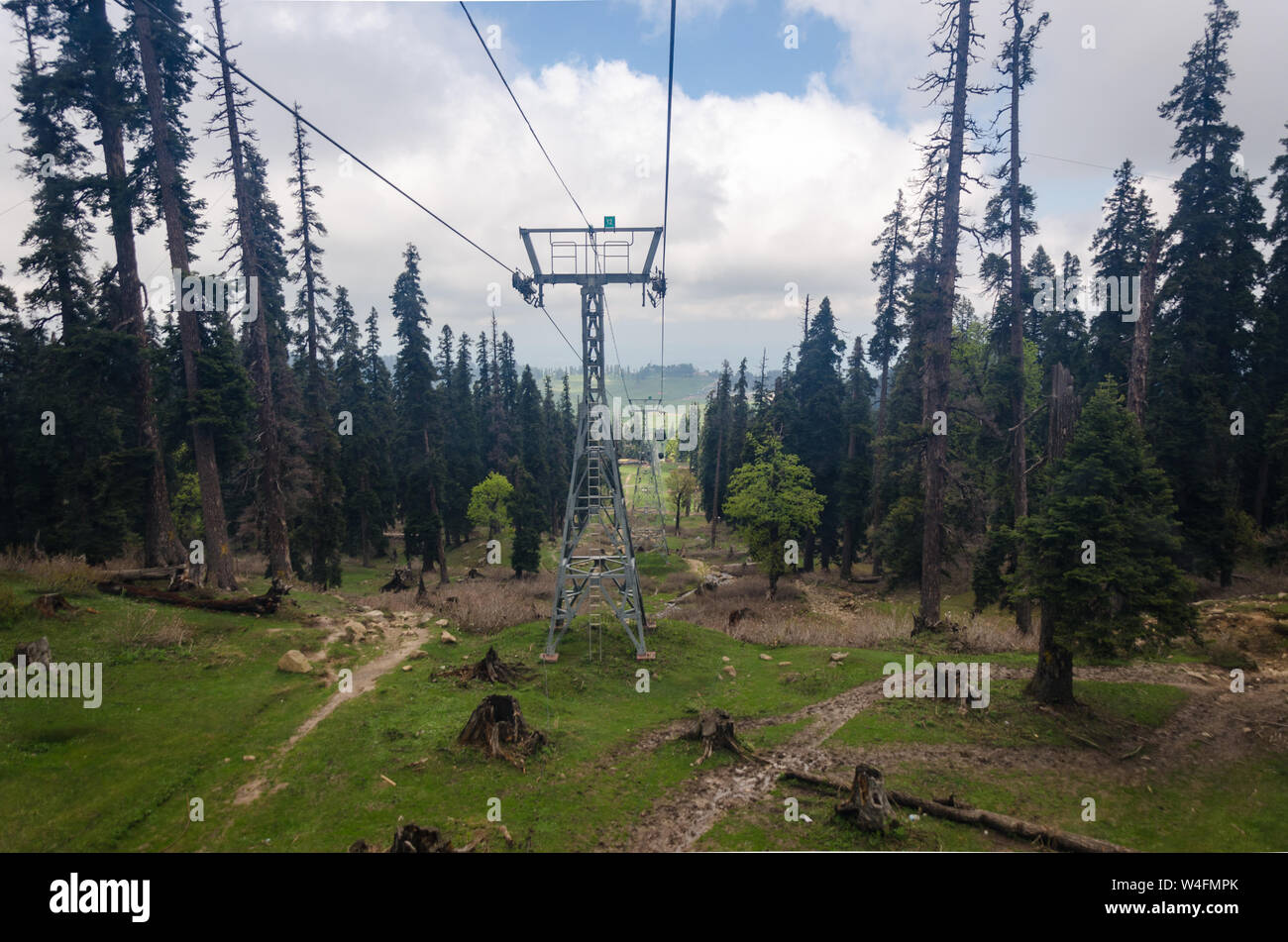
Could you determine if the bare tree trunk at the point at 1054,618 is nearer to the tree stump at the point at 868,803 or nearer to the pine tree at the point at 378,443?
the tree stump at the point at 868,803

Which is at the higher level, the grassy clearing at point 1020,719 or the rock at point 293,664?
the rock at point 293,664

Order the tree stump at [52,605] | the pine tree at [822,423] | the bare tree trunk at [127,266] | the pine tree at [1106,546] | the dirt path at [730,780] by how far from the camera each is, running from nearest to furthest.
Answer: the dirt path at [730,780] < the pine tree at [1106,546] < the tree stump at [52,605] < the bare tree trunk at [127,266] < the pine tree at [822,423]

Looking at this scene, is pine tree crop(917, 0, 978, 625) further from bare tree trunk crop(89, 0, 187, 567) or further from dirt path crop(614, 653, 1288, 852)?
bare tree trunk crop(89, 0, 187, 567)

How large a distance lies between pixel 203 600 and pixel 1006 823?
18992 millimetres

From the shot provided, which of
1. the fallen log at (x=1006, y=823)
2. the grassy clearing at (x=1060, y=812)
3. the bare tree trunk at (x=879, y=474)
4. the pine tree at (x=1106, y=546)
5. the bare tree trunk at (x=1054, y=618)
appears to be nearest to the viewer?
the fallen log at (x=1006, y=823)

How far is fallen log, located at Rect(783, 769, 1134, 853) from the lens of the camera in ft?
26.5

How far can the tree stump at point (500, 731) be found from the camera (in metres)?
11.2

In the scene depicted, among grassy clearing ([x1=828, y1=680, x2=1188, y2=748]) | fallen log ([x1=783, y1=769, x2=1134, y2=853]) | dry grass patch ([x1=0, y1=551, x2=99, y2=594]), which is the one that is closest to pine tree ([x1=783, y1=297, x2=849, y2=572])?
grassy clearing ([x1=828, y1=680, x2=1188, y2=748])

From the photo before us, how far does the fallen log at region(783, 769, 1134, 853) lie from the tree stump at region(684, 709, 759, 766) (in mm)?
2081

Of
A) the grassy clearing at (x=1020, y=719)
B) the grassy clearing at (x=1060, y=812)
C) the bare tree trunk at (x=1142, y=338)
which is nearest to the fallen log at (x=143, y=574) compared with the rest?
the grassy clearing at (x=1060, y=812)

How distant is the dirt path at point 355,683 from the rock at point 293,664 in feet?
3.83

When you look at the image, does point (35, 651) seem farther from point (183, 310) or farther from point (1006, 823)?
point (1006, 823)

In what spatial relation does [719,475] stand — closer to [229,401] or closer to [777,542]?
[777,542]
